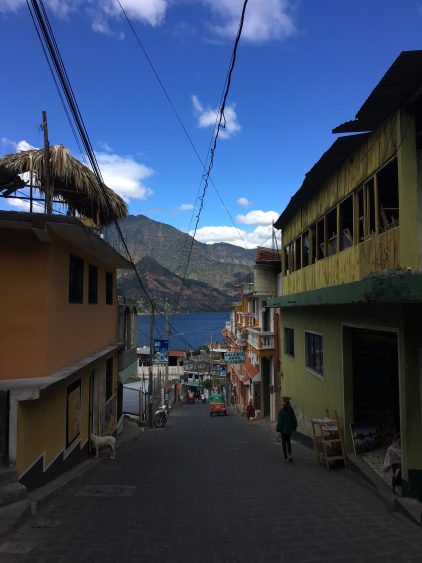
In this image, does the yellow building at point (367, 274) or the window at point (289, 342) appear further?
the window at point (289, 342)

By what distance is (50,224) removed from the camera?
802 cm

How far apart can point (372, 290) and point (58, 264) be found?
5.68m

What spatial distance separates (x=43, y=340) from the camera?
8.26 m

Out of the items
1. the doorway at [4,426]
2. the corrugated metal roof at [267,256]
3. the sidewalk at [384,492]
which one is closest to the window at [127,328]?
the corrugated metal roof at [267,256]

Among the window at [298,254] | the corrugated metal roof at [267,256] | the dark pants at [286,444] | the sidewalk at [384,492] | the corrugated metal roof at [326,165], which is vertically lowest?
the dark pants at [286,444]

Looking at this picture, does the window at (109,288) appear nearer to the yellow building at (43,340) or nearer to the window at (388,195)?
the yellow building at (43,340)

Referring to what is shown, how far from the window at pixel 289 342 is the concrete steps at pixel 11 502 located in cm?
1219

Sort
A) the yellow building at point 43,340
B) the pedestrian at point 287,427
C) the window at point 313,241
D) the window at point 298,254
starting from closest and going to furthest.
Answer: the yellow building at point 43,340, the pedestrian at point 287,427, the window at point 313,241, the window at point 298,254

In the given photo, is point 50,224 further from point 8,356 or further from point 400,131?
point 400,131

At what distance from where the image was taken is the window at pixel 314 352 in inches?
512

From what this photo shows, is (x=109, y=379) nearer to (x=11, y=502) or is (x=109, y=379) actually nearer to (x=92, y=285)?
(x=92, y=285)

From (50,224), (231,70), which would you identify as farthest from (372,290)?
(50,224)

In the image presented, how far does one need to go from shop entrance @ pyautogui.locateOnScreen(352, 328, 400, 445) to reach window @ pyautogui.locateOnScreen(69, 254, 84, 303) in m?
6.20

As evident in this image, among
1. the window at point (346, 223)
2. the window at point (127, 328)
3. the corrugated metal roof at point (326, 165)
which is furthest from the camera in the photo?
the window at point (127, 328)
